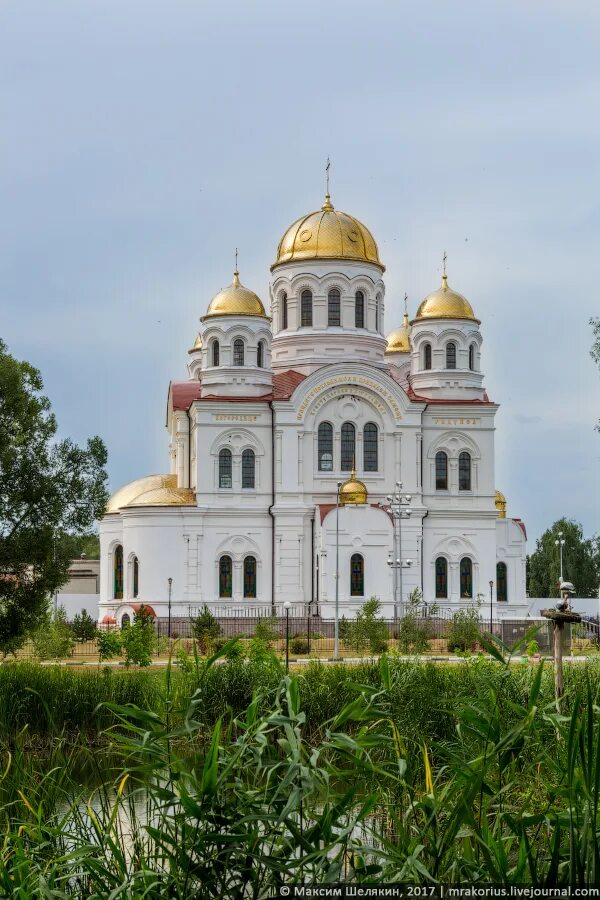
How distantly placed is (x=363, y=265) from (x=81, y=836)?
144 feet

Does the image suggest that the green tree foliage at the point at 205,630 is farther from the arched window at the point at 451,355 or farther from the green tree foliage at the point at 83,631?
the arched window at the point at 451,355

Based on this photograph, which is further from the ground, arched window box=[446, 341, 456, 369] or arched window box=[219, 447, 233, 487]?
arched window box=[446, 341, 456, 369]

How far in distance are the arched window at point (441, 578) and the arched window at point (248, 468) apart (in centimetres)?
739

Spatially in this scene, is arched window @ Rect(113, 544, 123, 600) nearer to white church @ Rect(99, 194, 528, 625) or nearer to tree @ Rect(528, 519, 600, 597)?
white church @ Rect(99, 194, 528, 625)

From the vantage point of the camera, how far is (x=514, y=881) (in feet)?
23.0

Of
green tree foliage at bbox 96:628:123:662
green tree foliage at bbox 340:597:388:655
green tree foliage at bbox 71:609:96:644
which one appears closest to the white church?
green tree foliage at bbox 71:609:96:644

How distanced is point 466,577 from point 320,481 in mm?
6441

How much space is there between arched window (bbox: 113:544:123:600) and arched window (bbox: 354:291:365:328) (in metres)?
12.5

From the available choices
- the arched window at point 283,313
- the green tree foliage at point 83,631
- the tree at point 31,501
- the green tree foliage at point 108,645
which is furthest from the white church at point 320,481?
the tree at point 31,501

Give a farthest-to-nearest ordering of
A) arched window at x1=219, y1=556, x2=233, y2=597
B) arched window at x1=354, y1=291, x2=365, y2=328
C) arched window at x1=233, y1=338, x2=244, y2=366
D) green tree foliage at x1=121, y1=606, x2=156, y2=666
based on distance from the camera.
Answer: arched window at x1=354, y1=291, x2=365, y2=328 → arched window at x1=233, y1=338, x2=244, y2=366 → arched window at x1=219, y1=556, x2=233, y2=597 → green tree foliage at x1=121, y1=606, x2=156, y2=666

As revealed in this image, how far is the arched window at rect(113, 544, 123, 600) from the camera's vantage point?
4975 cm

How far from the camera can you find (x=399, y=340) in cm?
6294

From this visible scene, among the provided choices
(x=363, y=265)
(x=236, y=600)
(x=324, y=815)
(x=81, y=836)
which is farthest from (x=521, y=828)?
(x=363, y=265)

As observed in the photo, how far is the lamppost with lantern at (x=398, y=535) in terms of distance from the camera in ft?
146
